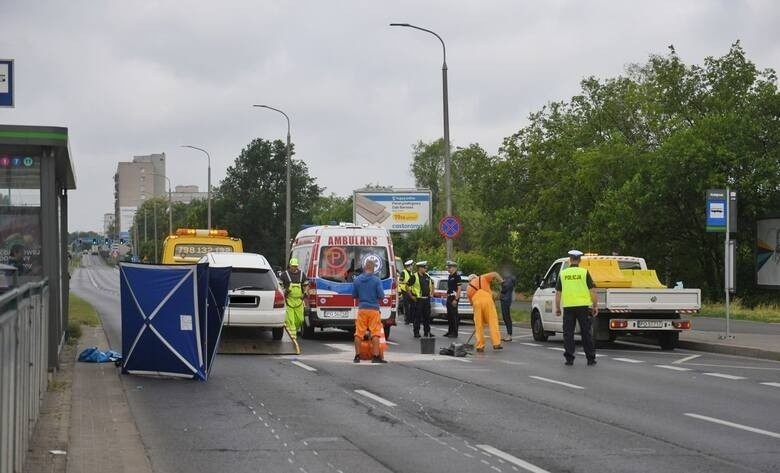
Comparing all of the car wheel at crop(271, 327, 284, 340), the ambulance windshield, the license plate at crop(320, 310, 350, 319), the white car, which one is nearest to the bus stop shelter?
the white car

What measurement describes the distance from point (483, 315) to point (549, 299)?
11.8ft

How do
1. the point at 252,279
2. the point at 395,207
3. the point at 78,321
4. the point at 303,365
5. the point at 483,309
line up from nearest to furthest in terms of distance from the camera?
the point at 303,365, the point at 252,279, the point at 483,309, the point at 78,321, the point at 395,207

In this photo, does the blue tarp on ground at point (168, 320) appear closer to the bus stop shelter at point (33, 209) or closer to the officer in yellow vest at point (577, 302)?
the bus stop shelter at point (33, 209)

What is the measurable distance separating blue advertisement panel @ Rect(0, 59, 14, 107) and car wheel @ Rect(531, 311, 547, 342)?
14.6 meters

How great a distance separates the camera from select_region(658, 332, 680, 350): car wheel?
22750mm

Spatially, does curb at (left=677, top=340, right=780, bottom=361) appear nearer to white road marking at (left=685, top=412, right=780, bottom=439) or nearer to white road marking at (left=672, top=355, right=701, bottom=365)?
white road marking at (left=672, top=355, right=701, bottom=365)

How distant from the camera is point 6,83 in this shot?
13.2 m

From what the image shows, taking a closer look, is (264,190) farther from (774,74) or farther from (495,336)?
(495,336)

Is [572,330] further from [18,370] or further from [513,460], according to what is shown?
[18,370]

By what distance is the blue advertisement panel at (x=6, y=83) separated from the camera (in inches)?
515

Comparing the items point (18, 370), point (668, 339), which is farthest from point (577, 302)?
point (18, 370)

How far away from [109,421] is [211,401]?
1972mm

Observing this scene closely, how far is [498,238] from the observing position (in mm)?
62812

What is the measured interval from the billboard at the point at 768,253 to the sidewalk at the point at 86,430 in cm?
3299
